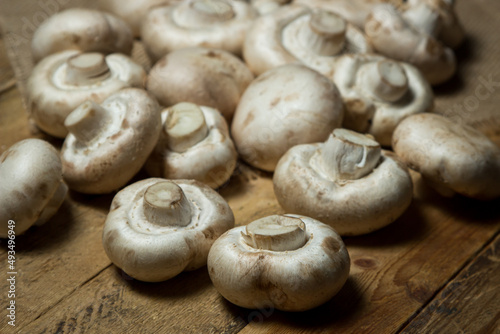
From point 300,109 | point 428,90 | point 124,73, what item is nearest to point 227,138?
point 300,109

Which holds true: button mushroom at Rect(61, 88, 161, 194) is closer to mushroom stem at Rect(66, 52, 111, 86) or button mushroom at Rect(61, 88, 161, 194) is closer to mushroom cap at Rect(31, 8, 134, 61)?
mushroom stem at Rect(66, 52, 111, 86)

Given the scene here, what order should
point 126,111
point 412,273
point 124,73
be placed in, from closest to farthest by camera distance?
1. point 412,273
2. point 126,111
3. point 124,73

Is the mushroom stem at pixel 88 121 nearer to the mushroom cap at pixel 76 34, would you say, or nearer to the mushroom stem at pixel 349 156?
the mushroom cap at pixel 76 34

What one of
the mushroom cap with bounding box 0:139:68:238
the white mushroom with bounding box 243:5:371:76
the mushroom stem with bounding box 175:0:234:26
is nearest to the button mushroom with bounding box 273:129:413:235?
the white mushroom with bounding box 243:5:371:76

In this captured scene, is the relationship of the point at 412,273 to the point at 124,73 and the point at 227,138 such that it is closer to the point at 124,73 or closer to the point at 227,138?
the point at 227,138

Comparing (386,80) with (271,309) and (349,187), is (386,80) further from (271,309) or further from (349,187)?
(271,309)

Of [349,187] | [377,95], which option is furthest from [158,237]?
[377,95]
